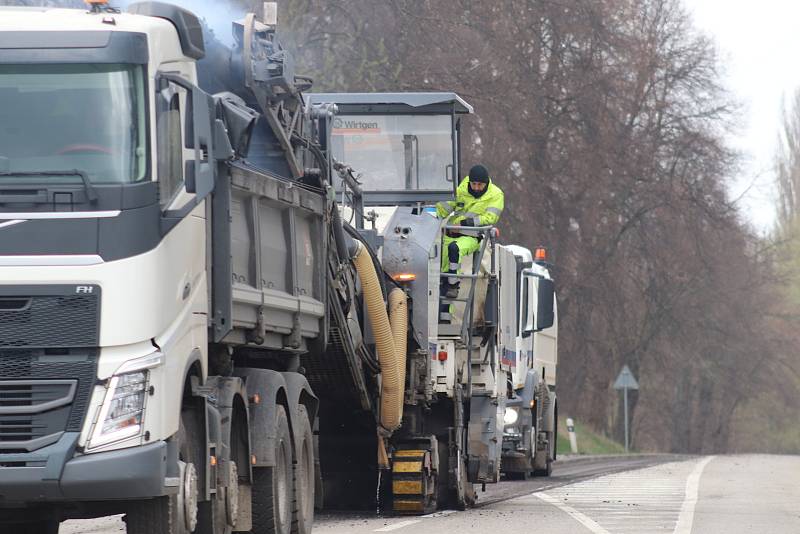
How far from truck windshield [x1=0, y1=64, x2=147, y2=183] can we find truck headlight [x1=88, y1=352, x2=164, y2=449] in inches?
41.4

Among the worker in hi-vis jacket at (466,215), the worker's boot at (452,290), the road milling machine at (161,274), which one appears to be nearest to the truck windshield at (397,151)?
the worker in hi-vis jacket at (466,215)

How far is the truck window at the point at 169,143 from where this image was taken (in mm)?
9695

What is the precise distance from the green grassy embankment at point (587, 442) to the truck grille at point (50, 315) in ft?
109

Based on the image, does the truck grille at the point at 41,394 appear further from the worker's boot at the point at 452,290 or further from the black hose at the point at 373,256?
the worker's boot at the point at 452,290

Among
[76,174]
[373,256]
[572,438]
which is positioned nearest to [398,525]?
[373,256]

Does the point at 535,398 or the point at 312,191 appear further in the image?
the point at 535,398

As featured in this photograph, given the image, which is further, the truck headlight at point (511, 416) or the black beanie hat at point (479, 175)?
the truck headlight at point (511, 416)

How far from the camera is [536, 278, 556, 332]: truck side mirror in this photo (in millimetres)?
23547

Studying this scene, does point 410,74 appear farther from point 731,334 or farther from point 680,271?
point 731,334

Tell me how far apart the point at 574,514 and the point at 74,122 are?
8867 mm

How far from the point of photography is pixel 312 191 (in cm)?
1338

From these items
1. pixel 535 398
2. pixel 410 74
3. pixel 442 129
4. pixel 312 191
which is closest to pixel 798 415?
pixel 410 74

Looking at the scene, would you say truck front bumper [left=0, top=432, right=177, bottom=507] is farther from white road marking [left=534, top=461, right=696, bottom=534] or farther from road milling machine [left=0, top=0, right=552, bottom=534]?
white road marking [left=534, top=461, right=696, bottom=534]

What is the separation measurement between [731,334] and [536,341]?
24.1 metres
